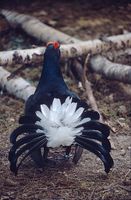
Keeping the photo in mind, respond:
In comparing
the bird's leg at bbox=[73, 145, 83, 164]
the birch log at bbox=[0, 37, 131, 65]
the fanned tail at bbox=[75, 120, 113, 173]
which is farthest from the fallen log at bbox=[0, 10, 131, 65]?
the fanned tail at bbox=[75, 120, 113, 173]

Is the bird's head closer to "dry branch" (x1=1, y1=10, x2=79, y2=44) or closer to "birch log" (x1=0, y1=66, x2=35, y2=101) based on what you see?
"birch log" (x1=0, y1=66, x2=35, y2=101)

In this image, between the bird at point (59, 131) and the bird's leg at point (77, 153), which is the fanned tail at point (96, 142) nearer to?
the bird at point (59, 131)

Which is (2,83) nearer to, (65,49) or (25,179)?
(65,49)

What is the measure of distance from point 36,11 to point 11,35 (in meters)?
0.94

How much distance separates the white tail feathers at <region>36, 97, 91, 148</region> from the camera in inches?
161

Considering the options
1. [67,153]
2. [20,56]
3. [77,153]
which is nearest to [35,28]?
[20,56]

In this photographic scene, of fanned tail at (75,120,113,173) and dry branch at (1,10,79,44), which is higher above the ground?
fanned tail at (75,120,113,173)

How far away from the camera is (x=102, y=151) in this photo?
4.11m

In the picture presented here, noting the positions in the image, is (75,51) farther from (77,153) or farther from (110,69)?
(77,153)

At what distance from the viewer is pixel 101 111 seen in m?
5.78

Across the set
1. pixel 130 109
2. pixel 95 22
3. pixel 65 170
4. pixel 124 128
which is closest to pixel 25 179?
pixel 65 170

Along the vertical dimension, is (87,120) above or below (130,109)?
above

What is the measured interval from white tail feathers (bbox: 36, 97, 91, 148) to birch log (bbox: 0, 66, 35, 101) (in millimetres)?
1631

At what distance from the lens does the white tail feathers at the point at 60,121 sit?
161 inches
